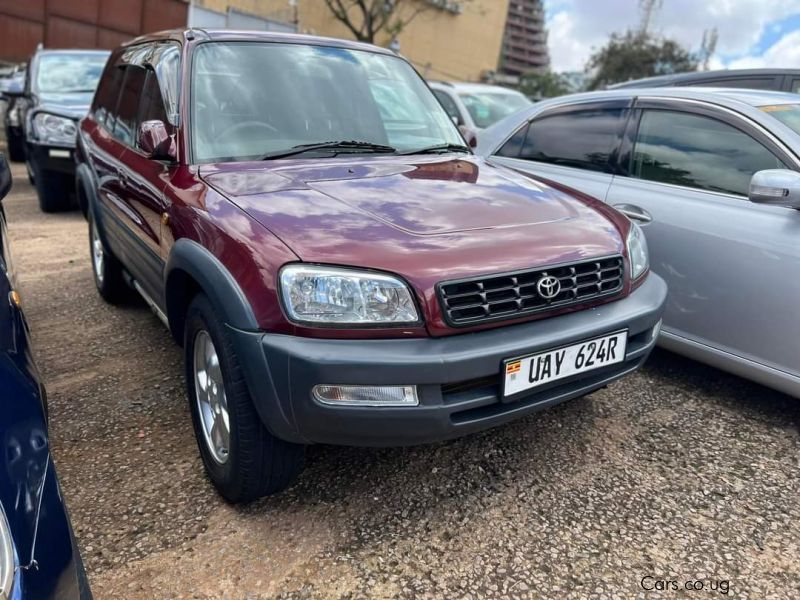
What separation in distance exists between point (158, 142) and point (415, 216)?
3.78 ft

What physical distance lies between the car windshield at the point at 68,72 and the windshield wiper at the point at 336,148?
5930mm

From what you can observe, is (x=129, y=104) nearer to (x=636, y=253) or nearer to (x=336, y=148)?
(x=336, y=148)

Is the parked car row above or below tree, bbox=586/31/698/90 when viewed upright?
below

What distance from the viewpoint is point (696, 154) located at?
10.5 ft

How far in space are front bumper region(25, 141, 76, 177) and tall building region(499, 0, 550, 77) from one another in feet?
252

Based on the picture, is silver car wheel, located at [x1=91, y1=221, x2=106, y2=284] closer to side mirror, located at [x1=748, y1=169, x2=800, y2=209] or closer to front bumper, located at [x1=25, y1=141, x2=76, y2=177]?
front bumper, located at [x1=25, y1=141, x2=76, y2=177]

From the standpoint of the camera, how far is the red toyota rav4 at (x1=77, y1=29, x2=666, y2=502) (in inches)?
72.7

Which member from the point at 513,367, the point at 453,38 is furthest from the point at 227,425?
the point at 453,38

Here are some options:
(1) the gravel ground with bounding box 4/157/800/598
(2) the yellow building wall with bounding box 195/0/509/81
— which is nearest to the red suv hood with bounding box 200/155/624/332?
(1) the gravel ground with bounding box 4/157/800/598

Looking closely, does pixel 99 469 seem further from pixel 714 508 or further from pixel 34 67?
pixel 34 67

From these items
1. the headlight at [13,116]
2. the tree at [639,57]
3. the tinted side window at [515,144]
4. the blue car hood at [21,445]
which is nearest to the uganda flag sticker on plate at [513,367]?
the blue car hood at [21,445]

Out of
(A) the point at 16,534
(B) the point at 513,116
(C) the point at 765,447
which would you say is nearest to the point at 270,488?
(A) the point at 16,534

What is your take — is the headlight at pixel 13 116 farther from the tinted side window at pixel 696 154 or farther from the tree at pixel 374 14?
the tree at pixel 374 14

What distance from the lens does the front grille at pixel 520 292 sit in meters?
1.91
